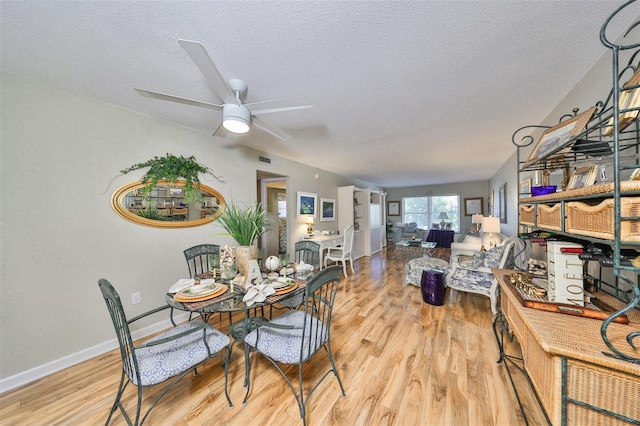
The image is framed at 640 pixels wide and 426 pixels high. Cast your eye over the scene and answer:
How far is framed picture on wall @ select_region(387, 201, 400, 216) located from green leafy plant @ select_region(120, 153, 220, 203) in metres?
8.20

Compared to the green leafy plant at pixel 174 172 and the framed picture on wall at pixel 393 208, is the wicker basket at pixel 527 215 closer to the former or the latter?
the green leafy plant at pixel 174 172

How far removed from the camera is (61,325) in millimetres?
1895

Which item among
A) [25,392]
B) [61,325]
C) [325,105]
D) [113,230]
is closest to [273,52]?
[325,105]

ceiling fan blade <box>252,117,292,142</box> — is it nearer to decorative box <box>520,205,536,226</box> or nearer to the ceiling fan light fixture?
the ceiling fan light fixture

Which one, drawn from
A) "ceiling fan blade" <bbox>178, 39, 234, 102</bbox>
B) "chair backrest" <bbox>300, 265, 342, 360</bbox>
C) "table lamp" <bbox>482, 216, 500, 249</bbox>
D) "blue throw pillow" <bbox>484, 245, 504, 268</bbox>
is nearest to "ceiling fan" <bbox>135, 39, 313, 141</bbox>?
"ceiling fan blade" <bbox>178, 39, 234, 102</bbox>

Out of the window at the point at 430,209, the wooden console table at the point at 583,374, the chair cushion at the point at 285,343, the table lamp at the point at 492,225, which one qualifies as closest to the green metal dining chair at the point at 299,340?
the chair cushion at the point at 285,343

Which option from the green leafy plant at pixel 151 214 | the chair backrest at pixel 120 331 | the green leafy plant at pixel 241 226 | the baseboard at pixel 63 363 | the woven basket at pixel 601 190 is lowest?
the baseboard at pixel 63 363

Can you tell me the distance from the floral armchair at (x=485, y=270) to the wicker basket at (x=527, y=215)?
4.20ft

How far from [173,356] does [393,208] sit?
9234mm

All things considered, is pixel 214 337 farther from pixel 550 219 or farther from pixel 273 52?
pixel 550 219

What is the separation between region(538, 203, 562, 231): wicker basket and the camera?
3.52 ft

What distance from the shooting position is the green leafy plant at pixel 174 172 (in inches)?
93.7

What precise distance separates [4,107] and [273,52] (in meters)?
2.19

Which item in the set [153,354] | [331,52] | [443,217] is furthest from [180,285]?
[443,217]
